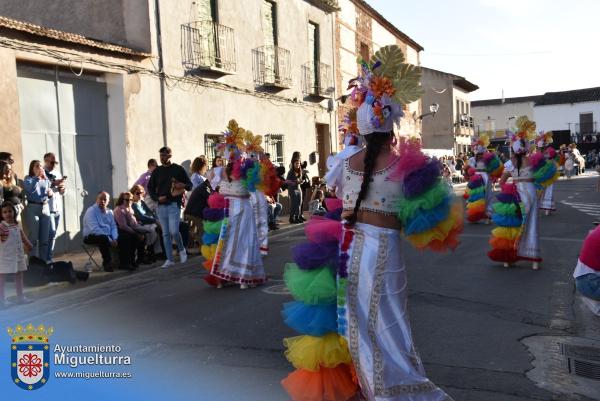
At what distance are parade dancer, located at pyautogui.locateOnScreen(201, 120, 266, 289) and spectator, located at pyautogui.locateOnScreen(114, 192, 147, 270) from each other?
2.26m

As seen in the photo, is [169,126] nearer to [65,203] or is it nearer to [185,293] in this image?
[65,203]

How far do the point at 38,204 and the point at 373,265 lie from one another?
765cm

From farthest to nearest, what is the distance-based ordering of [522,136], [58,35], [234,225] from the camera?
[58,35] < [522,136] < [234,225]

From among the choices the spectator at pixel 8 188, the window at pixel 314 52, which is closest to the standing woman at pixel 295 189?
the window at pixel 314 52

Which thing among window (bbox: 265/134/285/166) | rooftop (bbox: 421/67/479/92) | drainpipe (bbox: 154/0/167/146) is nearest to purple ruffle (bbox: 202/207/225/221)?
drainpipe (bbox: 154/0/167/146)

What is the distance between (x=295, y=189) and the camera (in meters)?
16.2

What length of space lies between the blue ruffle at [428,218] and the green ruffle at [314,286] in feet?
1.88

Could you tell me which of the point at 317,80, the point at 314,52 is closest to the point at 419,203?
the point at 317,80

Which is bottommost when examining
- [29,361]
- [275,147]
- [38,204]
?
[29,361]

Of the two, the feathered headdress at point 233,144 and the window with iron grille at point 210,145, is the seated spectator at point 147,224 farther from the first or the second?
the window with iron grille at point 210,145

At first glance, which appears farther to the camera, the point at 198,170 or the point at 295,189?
the point at 295,189

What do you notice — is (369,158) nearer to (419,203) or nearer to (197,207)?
(419,203)

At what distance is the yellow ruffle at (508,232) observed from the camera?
347 inches

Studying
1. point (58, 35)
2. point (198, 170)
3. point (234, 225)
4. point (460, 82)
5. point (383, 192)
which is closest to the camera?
point (383, 192)
